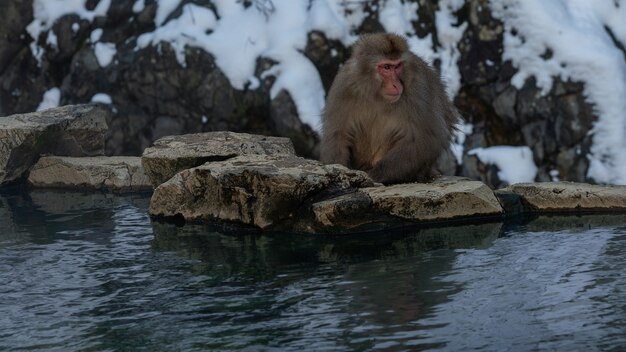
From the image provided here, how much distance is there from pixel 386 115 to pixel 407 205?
78cm

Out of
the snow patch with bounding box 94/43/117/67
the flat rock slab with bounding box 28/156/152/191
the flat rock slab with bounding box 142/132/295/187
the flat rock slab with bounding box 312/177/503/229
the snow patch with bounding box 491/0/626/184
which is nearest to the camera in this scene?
the flat rock slab with bounding box 312/177/503/229

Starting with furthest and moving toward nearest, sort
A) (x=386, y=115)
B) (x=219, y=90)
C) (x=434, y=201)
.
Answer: (x=219, y=90) → (x=386, y=115) → (x=434, y=201)

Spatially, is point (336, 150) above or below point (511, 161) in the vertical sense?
above

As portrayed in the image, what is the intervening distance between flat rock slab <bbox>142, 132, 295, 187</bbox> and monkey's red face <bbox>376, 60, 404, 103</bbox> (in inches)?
38.1

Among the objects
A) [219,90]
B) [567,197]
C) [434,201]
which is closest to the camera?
[434,201]

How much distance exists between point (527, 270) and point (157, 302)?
147 cm

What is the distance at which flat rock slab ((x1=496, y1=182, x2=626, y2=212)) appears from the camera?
17.9ft

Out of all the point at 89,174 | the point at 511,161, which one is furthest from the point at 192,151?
the point at 511,161

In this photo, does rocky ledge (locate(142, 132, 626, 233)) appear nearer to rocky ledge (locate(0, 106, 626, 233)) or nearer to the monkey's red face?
rocky ledge (locate(0, 106, 626, 233))

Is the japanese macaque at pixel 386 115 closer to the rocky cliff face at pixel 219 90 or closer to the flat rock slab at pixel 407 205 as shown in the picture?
the flat rock slab at pixel 407 205

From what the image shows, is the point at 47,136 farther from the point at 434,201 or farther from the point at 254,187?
the point at 434,201

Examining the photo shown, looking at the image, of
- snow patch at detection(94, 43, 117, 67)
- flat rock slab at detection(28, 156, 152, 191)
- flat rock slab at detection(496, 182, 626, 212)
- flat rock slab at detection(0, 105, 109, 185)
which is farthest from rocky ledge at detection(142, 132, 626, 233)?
snow patch at detection(94, 43, 117, 67)

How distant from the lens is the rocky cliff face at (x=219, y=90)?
923 centimetres

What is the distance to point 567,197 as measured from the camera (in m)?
5.52
